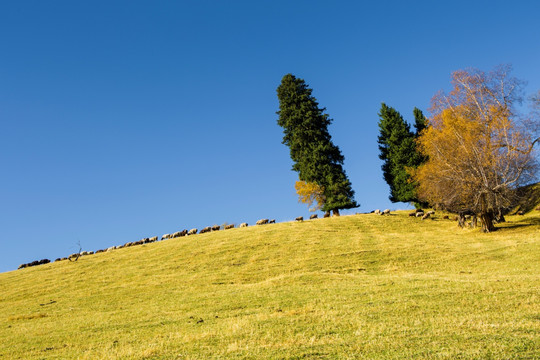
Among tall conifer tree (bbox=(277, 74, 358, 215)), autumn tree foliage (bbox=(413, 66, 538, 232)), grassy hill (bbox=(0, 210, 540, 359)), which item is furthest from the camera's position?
tall conifer tree (bbox=(277, 74, 358, 215))

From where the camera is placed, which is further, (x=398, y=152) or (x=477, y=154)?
(x=398, y=152)

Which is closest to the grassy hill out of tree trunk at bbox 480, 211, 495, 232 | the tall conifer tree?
tree trunk at bbox 480, 211, 495, 232

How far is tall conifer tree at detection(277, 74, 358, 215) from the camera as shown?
65238mm

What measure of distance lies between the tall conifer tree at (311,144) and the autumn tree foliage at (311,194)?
711 millimetres

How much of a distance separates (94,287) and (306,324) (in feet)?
84.0

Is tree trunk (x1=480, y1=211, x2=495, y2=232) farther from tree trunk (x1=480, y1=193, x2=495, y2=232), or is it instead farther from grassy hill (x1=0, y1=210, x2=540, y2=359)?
grassy hill (x1=0, y1=210, x2=540, y2=359)

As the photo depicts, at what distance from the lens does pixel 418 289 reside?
18766 millimetres

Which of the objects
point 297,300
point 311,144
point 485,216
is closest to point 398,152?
point 311,144

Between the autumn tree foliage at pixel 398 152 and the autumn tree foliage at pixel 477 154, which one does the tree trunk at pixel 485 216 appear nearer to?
the autumn tree foliage at pixel 477 154

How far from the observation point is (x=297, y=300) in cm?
1870

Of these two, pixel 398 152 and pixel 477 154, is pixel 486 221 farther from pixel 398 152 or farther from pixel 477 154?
pixel 398 152

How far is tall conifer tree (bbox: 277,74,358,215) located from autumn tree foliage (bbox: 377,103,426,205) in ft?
27.6

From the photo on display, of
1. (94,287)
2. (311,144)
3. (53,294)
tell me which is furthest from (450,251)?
(311,144)

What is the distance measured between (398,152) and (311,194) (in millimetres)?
16484
